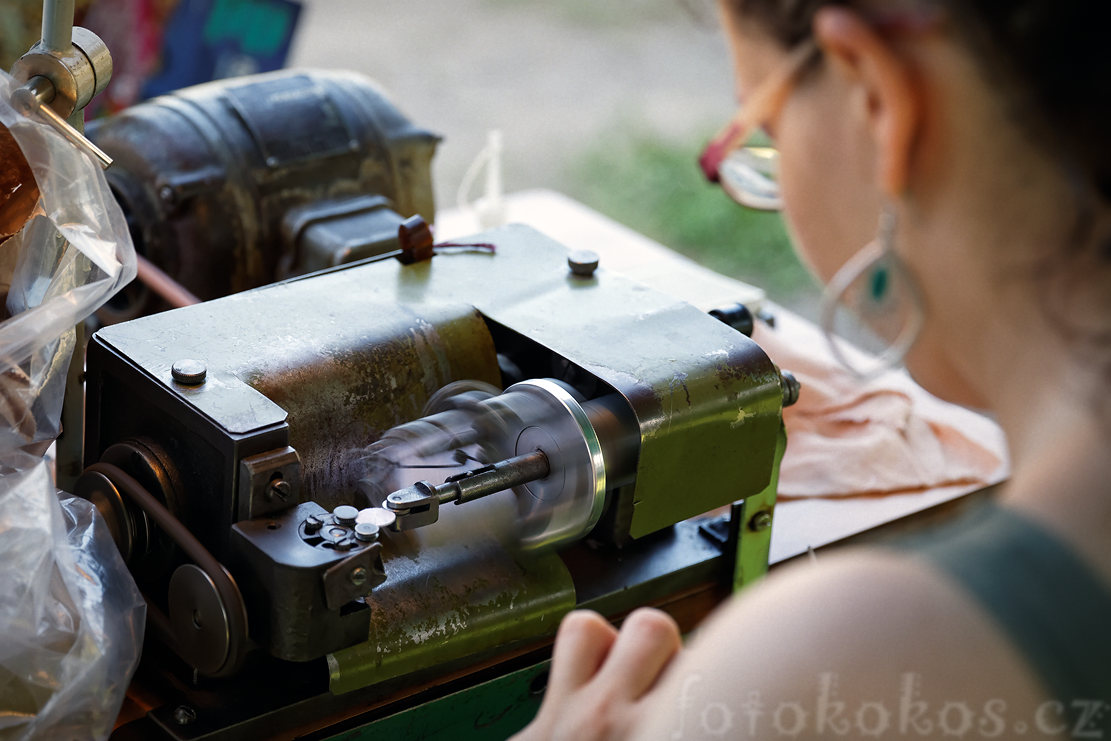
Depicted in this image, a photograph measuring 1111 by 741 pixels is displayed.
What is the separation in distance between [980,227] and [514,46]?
519cm

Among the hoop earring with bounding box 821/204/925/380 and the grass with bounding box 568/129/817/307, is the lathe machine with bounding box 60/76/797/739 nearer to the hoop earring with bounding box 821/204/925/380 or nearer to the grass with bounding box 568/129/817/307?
the hoop earring with bounding box 821/204/925/380

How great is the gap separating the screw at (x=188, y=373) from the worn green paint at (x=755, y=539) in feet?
1.86

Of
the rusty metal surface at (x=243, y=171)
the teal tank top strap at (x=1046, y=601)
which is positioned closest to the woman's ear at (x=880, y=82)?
the teal tank top strap at (x=1046, y=601)

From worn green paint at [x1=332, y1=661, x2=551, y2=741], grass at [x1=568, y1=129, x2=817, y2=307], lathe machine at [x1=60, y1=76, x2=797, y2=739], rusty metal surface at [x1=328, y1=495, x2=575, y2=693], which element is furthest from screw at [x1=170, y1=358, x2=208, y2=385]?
grass at [x1=568, y1=129, x2=817, y2=307]

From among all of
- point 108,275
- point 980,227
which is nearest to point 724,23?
point 980,227

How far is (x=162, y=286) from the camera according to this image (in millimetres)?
1537

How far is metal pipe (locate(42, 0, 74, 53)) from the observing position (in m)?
1.09

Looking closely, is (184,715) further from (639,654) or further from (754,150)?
(754,150)

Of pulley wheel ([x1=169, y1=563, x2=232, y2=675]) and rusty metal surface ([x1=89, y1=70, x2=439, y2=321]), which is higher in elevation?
rusty metal surface ([x1=89, y1=70, x2=439, y2=321])

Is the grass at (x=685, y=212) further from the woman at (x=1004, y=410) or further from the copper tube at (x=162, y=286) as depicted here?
the woman at (x=1004, y=410)

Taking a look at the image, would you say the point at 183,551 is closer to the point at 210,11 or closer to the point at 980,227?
the point at 980,227

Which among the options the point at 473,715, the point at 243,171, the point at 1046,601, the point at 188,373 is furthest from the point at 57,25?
the point at 1046,601

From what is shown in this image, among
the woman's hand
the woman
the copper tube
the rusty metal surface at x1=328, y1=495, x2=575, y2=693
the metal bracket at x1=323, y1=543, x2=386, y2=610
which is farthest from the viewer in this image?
the copper tube

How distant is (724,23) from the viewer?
66 centimetres
